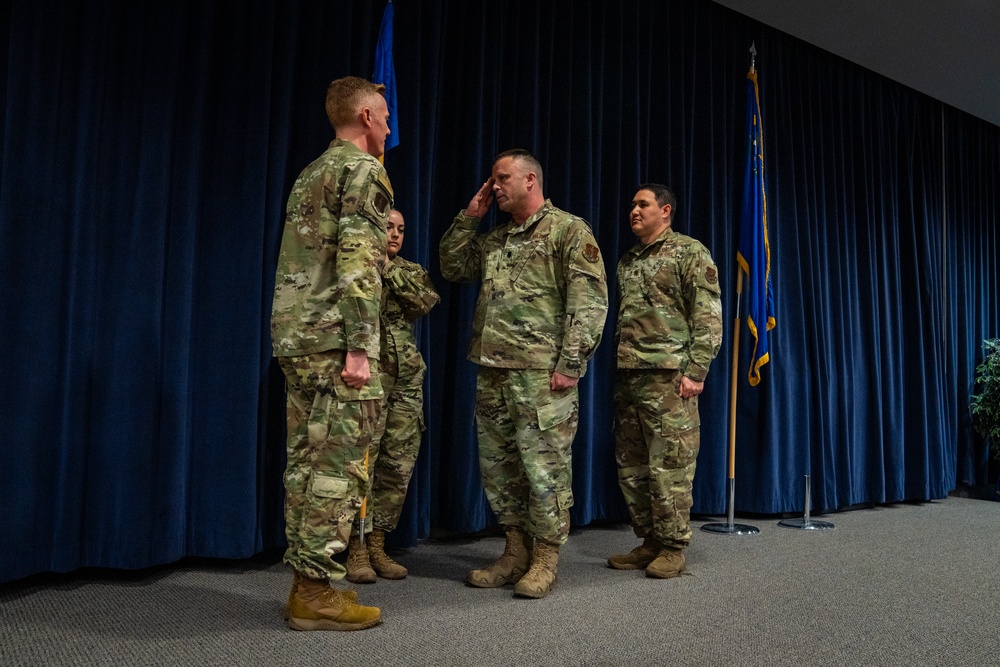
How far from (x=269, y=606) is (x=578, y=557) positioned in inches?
54.7

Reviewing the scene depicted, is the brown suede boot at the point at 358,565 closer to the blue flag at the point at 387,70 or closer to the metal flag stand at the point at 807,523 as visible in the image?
the blue flag at the point at 387,70

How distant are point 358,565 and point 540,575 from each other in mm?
683

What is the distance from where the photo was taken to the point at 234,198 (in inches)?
117

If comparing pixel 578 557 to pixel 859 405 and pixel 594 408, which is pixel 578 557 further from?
pixel 859 405

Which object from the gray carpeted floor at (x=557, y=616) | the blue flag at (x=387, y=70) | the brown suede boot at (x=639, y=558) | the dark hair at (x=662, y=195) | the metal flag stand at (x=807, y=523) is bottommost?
the metal flag stand at (x=807, y=523)

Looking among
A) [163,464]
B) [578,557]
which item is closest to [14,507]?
[163,464]

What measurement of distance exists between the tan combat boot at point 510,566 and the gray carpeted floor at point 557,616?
55 mm

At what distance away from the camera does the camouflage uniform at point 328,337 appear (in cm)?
206

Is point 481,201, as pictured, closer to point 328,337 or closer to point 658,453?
point 328,337

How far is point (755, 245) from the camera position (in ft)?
14.1

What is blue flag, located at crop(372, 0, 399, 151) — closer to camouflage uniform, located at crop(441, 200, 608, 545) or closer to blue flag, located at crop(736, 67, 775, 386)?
camouflage uniform, located at crop(441, 200, 608, 545)

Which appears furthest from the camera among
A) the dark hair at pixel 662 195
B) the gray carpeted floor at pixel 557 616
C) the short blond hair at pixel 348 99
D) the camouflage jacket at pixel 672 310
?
the dark hair at pixel 662 195

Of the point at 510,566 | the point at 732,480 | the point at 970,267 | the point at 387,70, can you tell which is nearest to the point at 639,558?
the point at 510,566

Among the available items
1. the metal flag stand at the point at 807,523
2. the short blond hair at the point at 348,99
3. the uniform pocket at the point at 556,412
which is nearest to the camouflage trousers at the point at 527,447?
the uniform pocket at the point at 556,412
